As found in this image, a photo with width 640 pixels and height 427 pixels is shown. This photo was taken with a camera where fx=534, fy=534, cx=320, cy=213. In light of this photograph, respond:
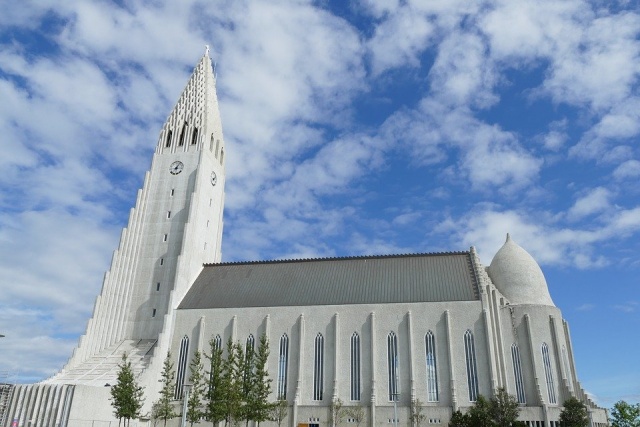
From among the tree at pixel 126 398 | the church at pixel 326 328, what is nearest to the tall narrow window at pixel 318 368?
the church at pixel 326 328

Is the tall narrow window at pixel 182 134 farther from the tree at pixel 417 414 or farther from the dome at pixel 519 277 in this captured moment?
the tree at pixel 417 414

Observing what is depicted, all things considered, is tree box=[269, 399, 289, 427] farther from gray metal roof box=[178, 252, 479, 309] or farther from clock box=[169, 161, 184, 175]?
clock box=[169, 161, 184, 175]

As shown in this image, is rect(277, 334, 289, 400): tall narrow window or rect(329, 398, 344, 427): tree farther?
rect(277, 334, 289, 400): tall narrow window

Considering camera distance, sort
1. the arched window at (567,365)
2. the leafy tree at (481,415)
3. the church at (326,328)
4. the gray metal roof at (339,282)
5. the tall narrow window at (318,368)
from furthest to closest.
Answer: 1. the gray metal roof at (339,282)
2. the tall narrow window at (318,368)
3. the arched window at (567,365)
4. the church at (326,328)
5. the leafy tree at (481,415)

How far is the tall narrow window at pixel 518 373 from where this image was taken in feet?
158

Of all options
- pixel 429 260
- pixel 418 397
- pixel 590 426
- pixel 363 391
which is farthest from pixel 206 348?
pixel 590 426

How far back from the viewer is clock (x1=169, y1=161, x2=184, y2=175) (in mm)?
66562

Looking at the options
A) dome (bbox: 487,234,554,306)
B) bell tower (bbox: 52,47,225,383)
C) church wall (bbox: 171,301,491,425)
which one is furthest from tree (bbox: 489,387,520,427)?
bell tower (bbox: 52,47,225,383)

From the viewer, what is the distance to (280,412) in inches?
1836

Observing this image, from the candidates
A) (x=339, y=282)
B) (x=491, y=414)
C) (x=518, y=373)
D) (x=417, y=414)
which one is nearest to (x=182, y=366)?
(x=339, y=282)

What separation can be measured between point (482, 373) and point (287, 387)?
18.2 m

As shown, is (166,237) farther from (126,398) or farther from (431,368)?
(431,368)

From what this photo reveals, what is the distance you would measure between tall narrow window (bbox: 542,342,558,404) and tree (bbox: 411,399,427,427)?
470 inches

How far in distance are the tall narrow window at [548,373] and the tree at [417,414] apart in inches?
470
